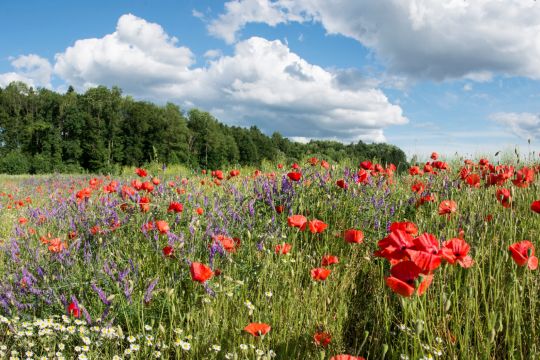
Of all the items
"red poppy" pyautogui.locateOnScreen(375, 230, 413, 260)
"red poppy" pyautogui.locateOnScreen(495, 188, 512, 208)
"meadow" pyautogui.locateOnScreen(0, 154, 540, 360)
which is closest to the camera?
"red poppy" pyautogui.locateOnScreen(375, 230, 413, 260)

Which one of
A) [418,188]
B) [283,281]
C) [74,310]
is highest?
[418,188]

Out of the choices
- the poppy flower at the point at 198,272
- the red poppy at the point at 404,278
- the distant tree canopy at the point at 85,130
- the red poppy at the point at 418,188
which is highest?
the distant tree canopy at the point at 85,130

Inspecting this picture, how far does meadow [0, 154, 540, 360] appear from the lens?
2.21 metres

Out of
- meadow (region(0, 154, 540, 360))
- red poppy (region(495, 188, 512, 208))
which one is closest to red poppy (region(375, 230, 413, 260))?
meadow (region(0, 154, 540, 360))

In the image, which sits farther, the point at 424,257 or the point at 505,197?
the point at 505,197

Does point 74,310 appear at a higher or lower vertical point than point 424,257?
lower

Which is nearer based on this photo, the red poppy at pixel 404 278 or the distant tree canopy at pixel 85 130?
the red poppy at pixel 404 278

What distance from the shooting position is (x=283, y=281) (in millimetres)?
3018

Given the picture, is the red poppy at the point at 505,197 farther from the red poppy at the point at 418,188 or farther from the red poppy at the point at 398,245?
the red poppy at the point at 398,245

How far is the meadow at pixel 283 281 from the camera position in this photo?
2.21m

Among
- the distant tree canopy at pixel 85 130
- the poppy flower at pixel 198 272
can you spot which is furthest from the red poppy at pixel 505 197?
the distant tree canopy at pixel 85 130

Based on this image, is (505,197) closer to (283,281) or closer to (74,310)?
(283,281)

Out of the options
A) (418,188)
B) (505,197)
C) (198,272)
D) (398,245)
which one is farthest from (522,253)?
(418,188)

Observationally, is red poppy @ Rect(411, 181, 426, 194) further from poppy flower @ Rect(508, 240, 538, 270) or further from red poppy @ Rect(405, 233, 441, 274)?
red poppy @ Rect(405, 233, 441, 274)
